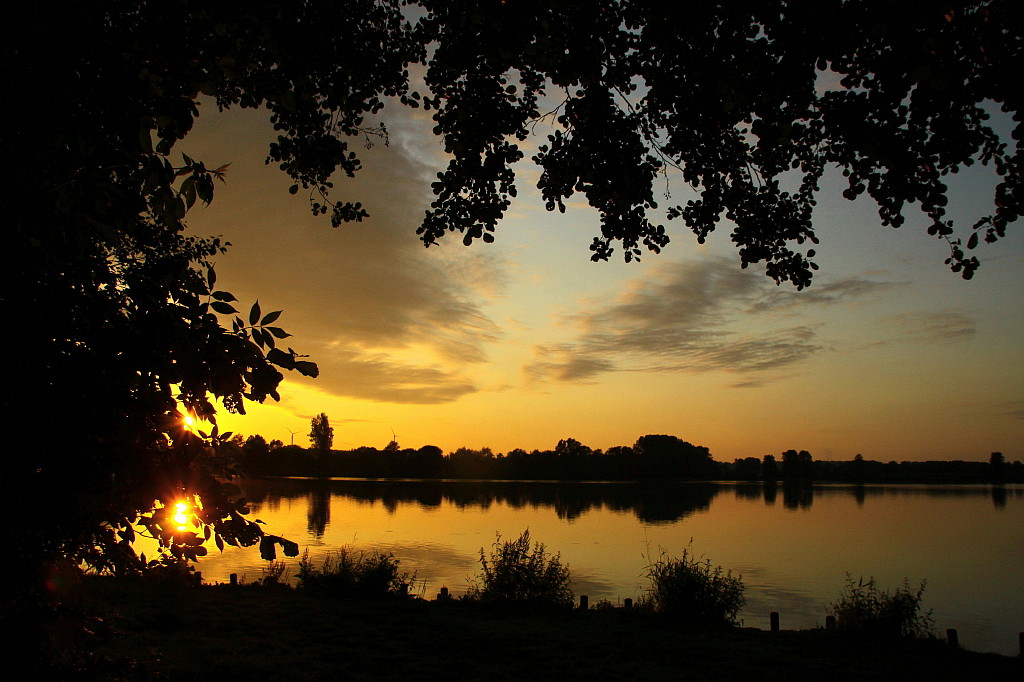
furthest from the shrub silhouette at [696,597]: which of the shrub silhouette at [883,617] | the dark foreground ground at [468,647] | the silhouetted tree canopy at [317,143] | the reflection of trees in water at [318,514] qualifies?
the reflection of trees in water at [318,514]

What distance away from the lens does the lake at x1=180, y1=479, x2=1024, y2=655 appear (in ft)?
80.3

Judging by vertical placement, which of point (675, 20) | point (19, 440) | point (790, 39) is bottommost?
point (19, 440)

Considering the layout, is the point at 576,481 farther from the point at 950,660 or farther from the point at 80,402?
the point at 80,402

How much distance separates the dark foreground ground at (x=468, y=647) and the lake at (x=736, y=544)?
2.43 meters

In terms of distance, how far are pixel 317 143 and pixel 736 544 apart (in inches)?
1504

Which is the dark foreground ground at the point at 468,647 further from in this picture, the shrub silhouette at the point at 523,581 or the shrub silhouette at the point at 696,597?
the shrub silhouette at the point at 523,581

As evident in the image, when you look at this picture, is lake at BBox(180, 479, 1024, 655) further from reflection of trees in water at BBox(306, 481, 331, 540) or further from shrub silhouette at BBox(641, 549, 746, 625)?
shrub silhouette at BBox(641, 549, 746, 625)

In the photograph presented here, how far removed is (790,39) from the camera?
585 centimetres

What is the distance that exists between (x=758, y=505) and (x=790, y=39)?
256 feet

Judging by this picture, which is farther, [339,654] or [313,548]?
[313,548]

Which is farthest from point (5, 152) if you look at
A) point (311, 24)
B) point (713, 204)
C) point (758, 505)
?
point (758, 505)

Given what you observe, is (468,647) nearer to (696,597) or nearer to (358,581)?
(358,581)

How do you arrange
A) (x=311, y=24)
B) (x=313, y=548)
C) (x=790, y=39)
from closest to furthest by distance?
(x=790, y=39) < (x=311, y=24) < (x=313, y=548)

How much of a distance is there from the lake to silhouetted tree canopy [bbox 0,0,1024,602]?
624 centimetres
